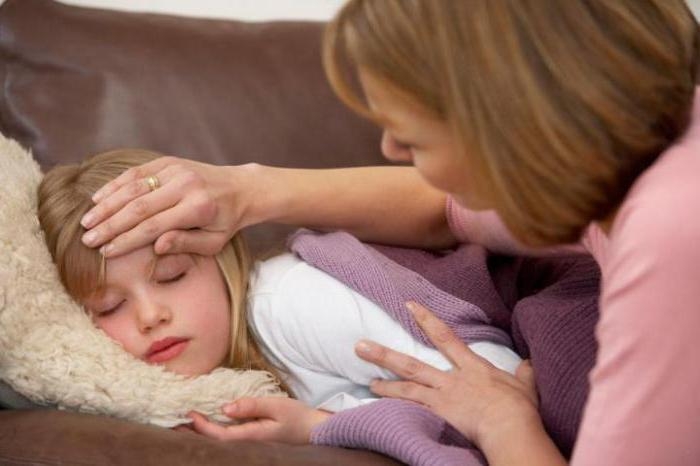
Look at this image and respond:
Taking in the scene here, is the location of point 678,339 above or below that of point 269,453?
above

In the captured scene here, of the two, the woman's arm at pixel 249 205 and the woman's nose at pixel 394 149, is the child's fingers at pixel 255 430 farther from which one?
the woman's nose at pixel 394 149

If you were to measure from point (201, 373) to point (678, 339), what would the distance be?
0.71m

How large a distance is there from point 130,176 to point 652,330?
73 centimetres

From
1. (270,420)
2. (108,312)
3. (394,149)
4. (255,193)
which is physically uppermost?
(394,149)

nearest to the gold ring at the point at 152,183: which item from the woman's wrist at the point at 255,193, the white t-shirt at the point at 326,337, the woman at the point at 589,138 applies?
the woman's wrist at the point at 255,193

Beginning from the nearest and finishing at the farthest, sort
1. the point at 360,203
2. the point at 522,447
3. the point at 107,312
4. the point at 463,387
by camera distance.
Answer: the point at 522,447 → the point at 463,387 → the point at 107,312 → the point at 360,203

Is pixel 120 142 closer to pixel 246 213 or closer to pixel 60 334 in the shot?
pixel 246 213

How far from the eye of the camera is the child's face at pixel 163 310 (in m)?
1.27

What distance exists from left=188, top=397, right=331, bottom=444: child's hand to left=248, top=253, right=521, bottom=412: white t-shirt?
0.07m

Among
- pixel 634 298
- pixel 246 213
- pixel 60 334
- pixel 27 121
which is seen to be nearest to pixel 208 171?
pixel 246 213

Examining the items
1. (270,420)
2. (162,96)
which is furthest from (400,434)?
(162,96)

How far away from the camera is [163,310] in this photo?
1275 millimetres

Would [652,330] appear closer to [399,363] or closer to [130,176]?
[399,363]

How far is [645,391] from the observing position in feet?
2.63
